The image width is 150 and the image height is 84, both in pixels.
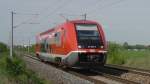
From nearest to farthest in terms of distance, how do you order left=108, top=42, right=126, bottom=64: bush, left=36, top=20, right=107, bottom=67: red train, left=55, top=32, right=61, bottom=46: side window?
1. left=36, top=20, right=107, bottom=67: red train
2. left=55, top=32, right=61, bottom=46: side window
3. left=108, top=42, right=126, bottom=64: bush

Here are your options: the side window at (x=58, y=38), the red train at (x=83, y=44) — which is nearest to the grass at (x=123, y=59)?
the side window at (x=58, y=38)

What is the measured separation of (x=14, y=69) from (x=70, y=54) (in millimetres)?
3312

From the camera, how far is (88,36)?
2194 centimetres

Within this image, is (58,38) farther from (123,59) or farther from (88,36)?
(123,59)

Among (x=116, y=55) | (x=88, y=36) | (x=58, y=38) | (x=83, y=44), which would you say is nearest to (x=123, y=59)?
(x=116, y=55)

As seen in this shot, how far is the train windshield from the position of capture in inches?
852

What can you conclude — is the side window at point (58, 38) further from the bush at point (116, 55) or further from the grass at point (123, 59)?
the bush at point (116, 55)

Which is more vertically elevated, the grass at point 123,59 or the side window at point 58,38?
the side window at point 58,38

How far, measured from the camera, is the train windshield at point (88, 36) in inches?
852

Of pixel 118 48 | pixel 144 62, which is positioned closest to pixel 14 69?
pixel 144 62

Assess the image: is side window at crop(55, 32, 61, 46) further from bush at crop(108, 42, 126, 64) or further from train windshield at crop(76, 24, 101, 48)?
bush at crop(108, 42, 126, 64)

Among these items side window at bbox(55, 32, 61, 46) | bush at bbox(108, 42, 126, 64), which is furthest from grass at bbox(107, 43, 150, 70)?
side window at bbox(55, 32, 61, 46)

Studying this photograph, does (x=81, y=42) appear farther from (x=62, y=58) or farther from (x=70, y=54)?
(x=62, y=58)

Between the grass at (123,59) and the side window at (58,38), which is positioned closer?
the side window at (58,38)
